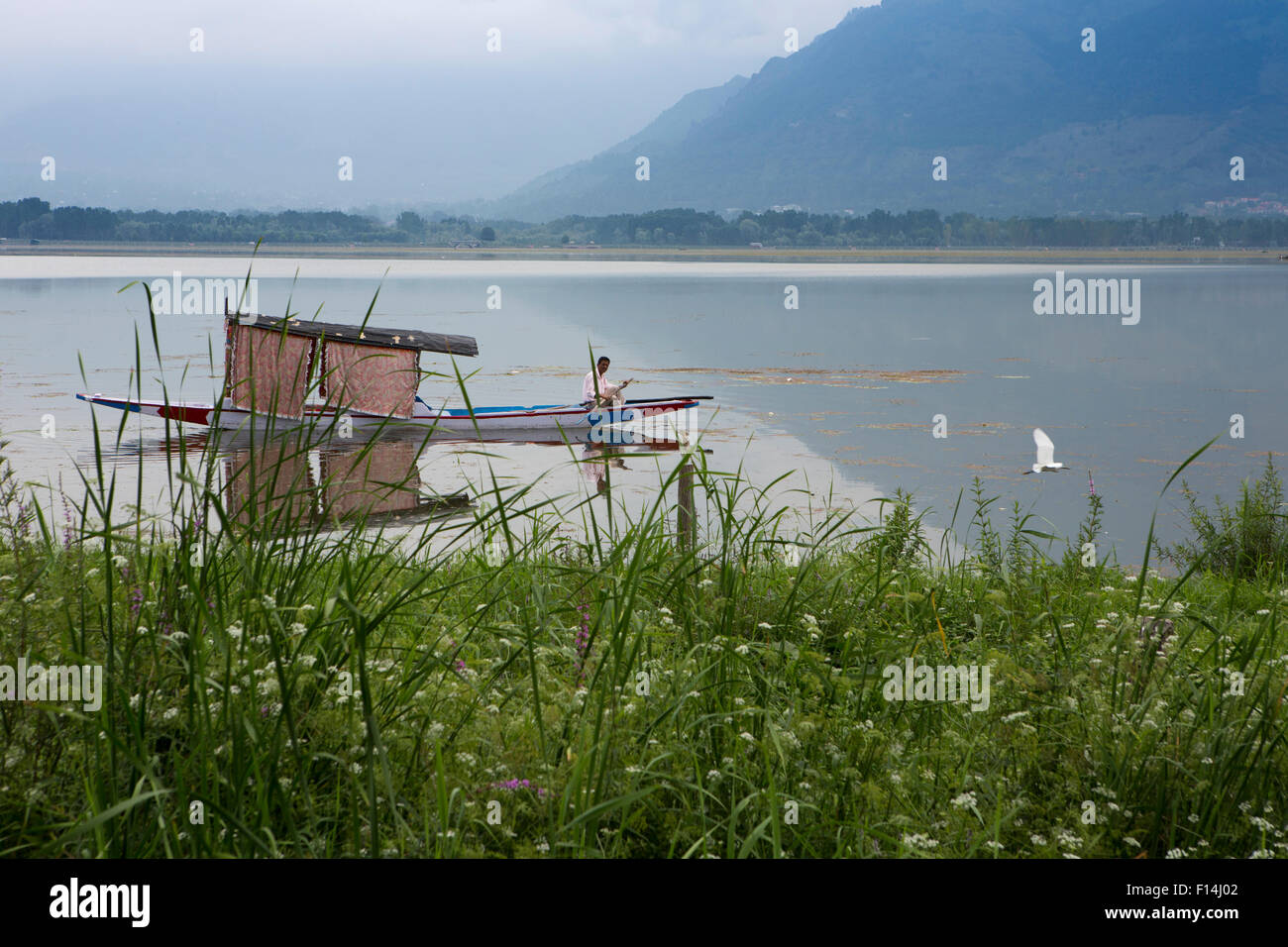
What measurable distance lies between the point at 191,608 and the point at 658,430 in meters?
15.2

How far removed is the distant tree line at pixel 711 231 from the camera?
438 ft

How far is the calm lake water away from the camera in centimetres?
1384

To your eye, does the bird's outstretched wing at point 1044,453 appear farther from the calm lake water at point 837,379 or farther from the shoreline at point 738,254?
the shoreline at point 738,254

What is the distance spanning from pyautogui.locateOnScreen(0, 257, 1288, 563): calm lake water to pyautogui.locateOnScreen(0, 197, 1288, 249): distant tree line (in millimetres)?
86210

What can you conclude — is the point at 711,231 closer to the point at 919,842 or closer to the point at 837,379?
the point at 837,379

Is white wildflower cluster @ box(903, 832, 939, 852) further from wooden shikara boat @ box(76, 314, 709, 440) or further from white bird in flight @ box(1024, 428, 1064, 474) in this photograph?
wooden shikara boat @ box(76, 314, 709, 440)

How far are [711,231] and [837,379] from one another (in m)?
137

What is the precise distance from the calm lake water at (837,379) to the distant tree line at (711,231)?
86210 millimetres

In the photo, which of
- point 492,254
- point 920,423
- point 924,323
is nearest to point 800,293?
point 924,323

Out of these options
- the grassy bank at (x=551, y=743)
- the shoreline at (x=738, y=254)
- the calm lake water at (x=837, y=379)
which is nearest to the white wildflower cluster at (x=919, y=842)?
the grassy bank at (x=551, y=743)

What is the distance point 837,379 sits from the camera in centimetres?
2398
